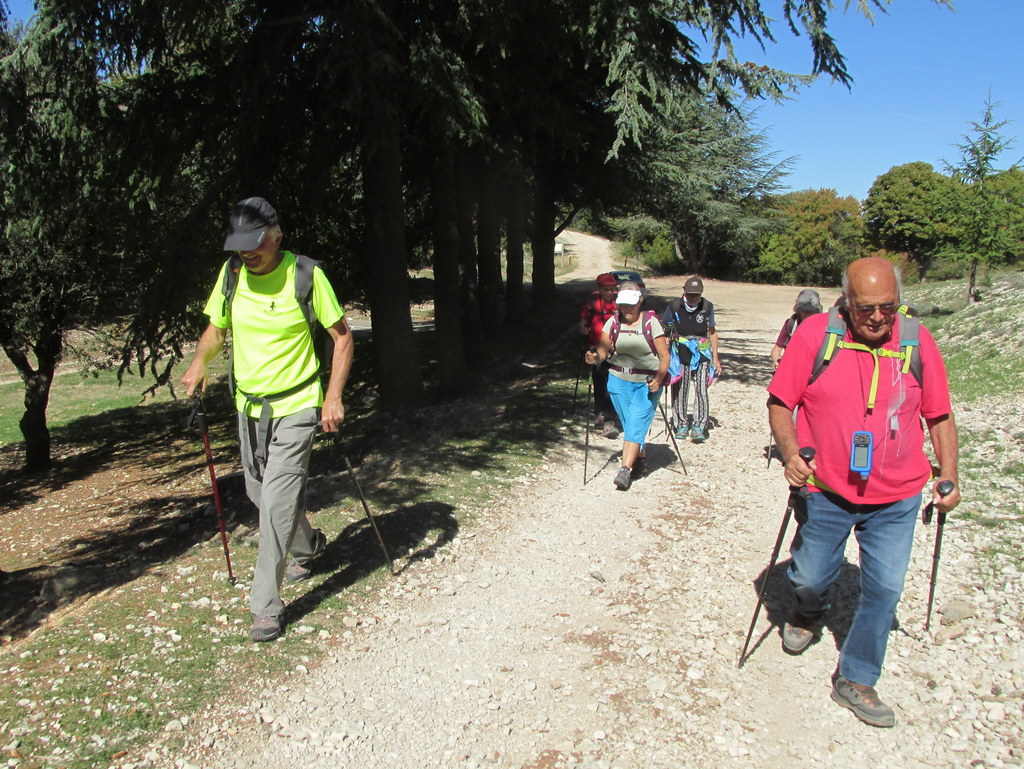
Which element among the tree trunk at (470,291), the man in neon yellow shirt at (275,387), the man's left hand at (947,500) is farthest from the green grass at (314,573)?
the tree trunk at (470,291)

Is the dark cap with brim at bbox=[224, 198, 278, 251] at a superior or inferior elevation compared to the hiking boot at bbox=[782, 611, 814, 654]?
superior

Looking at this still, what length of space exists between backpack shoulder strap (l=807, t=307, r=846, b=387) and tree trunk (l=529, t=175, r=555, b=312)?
17.0 m

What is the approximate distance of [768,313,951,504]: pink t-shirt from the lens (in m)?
3.70

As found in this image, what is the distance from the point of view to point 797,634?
4527 millimetres

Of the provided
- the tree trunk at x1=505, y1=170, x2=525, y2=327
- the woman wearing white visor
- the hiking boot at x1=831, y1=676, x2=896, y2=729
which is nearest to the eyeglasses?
the hiking boot at x1=831, y1=676, x2=896, y2=729

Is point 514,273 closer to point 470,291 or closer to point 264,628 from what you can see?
point 470,291

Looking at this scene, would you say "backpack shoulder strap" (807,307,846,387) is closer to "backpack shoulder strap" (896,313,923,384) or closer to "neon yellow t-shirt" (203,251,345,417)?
"backpack shoulder strap" (896,313,923,384)

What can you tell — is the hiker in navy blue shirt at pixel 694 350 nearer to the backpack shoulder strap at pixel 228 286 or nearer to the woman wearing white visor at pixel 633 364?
the woman wearing white visor at pixel 633 364

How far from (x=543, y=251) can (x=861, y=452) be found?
2099 centimetres

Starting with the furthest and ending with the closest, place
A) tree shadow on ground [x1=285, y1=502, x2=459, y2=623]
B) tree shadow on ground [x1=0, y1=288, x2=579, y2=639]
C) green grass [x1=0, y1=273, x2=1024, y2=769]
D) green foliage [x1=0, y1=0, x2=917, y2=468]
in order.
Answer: green foliage [x1=0, y1=0, x2=917, y2=468] → tree shadow on ground [x1=0, y1=288, x2=579, y2=639] → tree shadow on ground [x1=285, y1=502, x2=459, y2=623] → green grass [x1=0, y1=273, x2=1024, y2=769]


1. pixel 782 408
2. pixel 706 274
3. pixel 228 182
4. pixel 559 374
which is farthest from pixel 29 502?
pixel 706 274

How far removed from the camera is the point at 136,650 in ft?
14.1

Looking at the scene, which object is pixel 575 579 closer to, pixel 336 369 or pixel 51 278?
pixel 336 369

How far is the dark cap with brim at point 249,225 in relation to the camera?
4.21 metres
